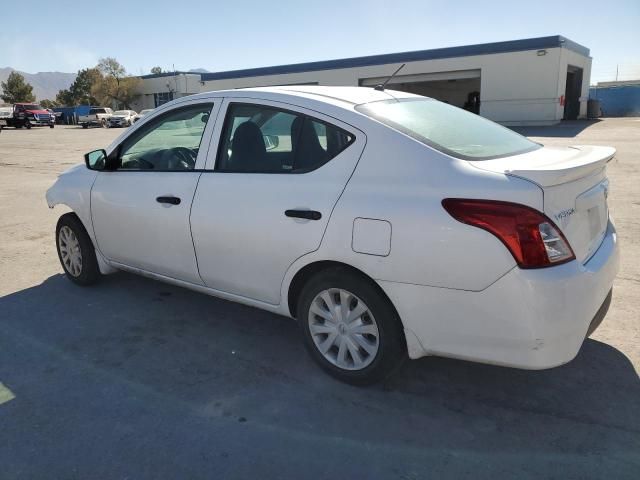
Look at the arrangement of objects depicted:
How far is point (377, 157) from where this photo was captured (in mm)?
2785

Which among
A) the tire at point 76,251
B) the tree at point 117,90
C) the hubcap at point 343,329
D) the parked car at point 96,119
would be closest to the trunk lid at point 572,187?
the hubcap at point 343,329

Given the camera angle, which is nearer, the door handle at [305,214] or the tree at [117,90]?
the door handle at [305,214]

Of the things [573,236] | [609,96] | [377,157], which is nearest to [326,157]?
[377,157]

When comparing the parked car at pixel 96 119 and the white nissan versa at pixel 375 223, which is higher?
the parked car at pixel 96 119

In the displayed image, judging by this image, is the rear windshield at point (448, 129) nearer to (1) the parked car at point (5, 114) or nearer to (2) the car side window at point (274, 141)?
(2) the car side window at point (274, 141)

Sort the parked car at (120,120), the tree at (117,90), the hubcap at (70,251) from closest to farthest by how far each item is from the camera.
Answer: the hubcap at (70,251) → the parked car at (120,120) → the tree at (117,90)

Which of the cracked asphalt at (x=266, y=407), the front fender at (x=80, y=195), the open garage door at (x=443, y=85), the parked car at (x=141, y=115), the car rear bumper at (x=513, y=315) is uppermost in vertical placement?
the open garage door at (x=443, y=85)

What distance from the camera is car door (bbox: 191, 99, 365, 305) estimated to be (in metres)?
2.94

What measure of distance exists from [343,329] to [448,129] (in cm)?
136

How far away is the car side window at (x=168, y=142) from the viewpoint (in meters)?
3.76

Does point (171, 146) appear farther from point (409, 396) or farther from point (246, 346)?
point (409, 396)

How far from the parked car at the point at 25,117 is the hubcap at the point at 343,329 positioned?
46.0 meters

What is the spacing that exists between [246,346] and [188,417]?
88 cm

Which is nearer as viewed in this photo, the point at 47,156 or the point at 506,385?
the point at 506,385
